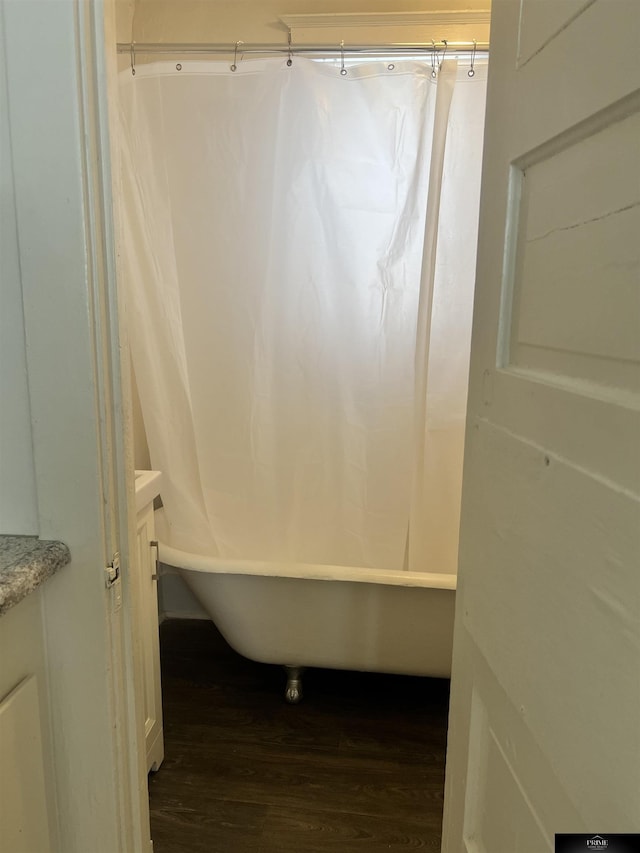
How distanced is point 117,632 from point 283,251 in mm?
1330

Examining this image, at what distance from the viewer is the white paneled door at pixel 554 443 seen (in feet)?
1.60

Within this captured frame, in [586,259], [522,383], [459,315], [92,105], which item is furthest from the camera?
[459,315]

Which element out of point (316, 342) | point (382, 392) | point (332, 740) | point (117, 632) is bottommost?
point (332, 740)

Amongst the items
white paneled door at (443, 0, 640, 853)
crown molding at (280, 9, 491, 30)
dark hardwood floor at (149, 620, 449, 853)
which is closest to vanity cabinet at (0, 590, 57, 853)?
white paneled door at (443, 0, 640, 853)

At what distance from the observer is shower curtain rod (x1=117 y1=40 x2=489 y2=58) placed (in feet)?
5.76

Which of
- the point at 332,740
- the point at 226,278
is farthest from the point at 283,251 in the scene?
the point at 332,740

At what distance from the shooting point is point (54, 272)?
84 centimetres

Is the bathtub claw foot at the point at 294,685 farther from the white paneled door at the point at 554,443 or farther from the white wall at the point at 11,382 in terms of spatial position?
the white wall at the point at 11,382

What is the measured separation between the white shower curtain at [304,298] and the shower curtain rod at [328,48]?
1.5 inches

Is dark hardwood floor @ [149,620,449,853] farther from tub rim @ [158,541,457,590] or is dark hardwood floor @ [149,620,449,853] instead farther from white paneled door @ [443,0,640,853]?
white paneled door @ [443,0,640,853]

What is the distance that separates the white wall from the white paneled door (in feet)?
2.04

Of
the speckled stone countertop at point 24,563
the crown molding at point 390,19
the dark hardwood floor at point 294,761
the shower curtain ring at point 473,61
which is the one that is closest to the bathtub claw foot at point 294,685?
the dark hardwood floor at point 294,761

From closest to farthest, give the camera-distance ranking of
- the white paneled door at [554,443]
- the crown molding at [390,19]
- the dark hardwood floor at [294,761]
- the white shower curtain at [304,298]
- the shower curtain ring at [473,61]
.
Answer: the white paneled door at [554,443]
the dark hardwood floor at [294,761]
the shower curtain ring at [473,61]
the white shower curtain at [304,298]
the crown molding at [390,19]

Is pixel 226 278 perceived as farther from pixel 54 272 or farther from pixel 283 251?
pixel 54 272
